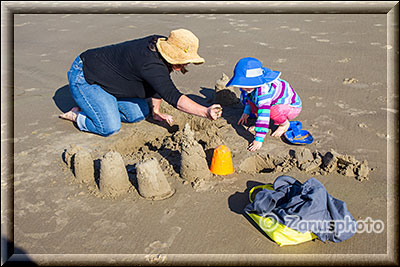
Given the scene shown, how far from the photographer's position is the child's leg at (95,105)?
394 cm

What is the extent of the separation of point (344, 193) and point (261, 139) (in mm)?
893

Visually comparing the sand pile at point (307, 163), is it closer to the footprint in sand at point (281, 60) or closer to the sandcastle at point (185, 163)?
the sandcastle at point (185, 163)

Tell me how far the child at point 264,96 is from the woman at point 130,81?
1.35 ft

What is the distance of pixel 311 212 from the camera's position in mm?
2488

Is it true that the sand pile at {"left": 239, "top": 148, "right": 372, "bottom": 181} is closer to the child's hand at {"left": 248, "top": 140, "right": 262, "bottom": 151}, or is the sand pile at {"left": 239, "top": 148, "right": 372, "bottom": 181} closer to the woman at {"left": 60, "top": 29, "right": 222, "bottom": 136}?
the child's hand at {"left": 248, "top": 140, "right": 262, "bottom": 151}

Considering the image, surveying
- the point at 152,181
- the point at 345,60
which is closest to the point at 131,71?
the point at 152,181

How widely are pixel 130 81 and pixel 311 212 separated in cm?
215

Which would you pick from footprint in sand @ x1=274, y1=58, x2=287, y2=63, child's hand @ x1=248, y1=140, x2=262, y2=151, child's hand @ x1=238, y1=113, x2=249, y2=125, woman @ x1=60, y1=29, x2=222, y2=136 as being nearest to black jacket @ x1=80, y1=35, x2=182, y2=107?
woman @ x1=60, y1=29, x2=222, y2=136

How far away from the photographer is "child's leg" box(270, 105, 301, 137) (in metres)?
3.75

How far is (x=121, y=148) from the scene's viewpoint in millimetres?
3891

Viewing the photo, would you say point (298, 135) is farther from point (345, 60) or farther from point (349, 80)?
point (345, 60)

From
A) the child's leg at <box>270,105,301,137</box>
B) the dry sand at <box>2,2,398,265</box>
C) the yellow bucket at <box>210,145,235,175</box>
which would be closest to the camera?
the dry sand at <box>2,2,398,265</box>

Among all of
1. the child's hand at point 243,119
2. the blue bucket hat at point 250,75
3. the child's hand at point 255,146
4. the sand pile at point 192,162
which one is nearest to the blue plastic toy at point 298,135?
the child's hand at point 255,146

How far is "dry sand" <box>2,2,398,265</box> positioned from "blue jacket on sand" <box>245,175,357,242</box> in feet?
0.41
